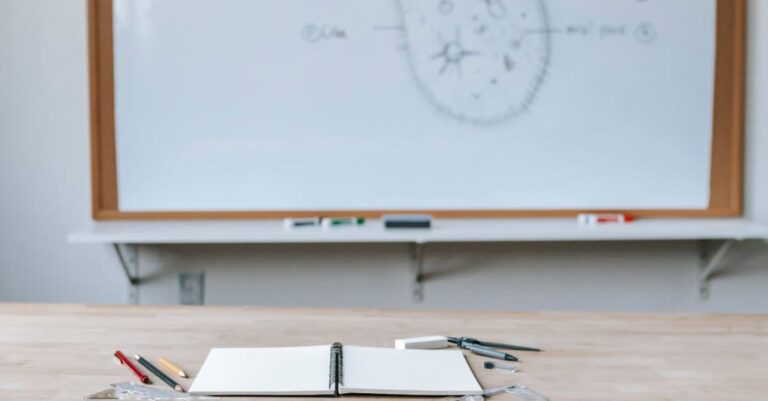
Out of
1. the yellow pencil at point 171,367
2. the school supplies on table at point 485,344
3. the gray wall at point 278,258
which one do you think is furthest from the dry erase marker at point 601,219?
the yellow pencil at point 171,367

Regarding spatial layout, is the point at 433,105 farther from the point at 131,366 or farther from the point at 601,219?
the point at 131,366

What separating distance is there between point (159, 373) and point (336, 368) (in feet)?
0.74

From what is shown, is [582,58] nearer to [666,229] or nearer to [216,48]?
[666,229]

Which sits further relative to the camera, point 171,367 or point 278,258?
point 278,258

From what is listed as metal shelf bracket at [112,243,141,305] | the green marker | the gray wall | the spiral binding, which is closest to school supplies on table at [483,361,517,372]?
the spiral binding

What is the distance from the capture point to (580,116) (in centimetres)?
254

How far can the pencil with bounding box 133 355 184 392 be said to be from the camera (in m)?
1.01

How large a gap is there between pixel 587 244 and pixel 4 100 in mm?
1888

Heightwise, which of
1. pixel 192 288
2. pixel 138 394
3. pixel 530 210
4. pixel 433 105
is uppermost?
pixel 433 105

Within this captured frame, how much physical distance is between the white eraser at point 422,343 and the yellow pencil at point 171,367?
31cm

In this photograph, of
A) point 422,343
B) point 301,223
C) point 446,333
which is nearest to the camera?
point 422,343

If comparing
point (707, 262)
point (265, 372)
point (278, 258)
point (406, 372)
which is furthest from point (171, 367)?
point (707, 262)

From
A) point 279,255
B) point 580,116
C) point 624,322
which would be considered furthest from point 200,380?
point 580,116

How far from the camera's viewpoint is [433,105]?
2.54 m
